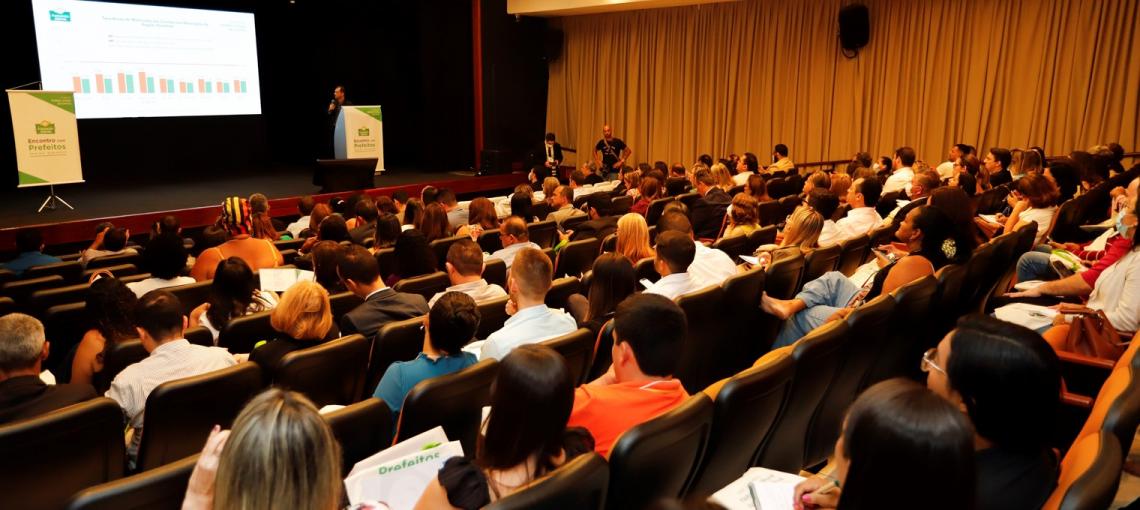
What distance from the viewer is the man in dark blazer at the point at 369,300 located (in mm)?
3715

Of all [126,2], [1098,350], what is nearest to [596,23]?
[126,2]

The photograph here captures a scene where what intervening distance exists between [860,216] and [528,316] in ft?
12.3

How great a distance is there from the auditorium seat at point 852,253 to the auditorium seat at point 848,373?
1.63 meters

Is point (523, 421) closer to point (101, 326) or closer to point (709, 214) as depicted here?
point (101, 326)

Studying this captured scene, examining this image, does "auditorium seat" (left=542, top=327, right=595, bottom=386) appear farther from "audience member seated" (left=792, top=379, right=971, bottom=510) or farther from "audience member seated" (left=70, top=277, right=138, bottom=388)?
"audience member seated" (left=70, top=277, right=138, bottom=388)

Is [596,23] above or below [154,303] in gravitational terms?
above

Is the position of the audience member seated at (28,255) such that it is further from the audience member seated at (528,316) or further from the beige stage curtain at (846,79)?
the beige stage curtain at (846,79)

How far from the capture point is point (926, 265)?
3.96m

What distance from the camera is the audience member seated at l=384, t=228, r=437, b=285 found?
4883mm

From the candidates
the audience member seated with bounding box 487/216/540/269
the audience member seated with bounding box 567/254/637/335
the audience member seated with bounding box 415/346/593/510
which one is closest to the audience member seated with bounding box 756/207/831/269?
the audience member seated with bounding box 567/254/637/335

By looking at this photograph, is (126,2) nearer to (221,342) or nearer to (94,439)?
(221,342)

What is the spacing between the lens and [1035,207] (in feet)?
19.4

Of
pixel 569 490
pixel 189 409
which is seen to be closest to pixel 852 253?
pixel 569 490

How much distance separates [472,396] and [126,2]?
1117 centimetres
